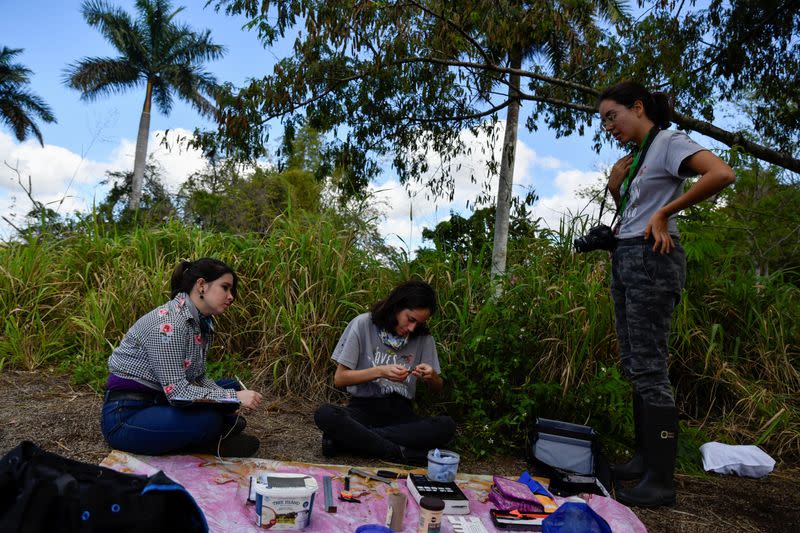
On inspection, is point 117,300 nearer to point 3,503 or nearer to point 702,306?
point 3,503

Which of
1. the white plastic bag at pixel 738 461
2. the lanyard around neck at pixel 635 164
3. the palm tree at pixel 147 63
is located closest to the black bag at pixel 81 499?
the lanyard around neck at pixel 635 164

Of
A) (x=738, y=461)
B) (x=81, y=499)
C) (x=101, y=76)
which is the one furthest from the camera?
(x=101, y=76)

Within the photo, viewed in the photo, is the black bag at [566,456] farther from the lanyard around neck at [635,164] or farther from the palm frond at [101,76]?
the palm frond at [101,76]

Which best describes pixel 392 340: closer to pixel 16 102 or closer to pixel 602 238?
pixel 602 238

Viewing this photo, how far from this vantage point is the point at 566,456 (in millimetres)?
2846

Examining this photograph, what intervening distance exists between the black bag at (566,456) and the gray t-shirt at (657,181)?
1.00 meters

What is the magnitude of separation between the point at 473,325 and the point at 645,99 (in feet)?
5.68

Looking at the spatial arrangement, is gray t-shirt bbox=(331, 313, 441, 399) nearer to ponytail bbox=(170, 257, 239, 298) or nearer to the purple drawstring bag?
ponytail bbox=(170, 257, 239, 298)

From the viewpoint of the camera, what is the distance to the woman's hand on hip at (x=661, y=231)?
2543 millimetres

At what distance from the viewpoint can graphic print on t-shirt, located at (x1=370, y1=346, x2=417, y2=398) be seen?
3043 mm

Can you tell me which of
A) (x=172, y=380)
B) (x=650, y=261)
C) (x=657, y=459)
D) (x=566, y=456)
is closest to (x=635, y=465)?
(x=657, y=459)

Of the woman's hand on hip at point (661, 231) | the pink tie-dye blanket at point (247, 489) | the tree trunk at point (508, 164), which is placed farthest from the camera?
the tree trunk at point (508, 164)

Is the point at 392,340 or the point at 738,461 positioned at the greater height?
the point at 392,340

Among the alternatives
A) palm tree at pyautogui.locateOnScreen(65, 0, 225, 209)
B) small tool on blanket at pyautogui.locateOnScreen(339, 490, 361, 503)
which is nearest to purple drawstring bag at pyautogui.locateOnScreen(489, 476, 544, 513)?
small tool on blanket at pyautogui.locateOnScreen(339, 490, 361, 503)
